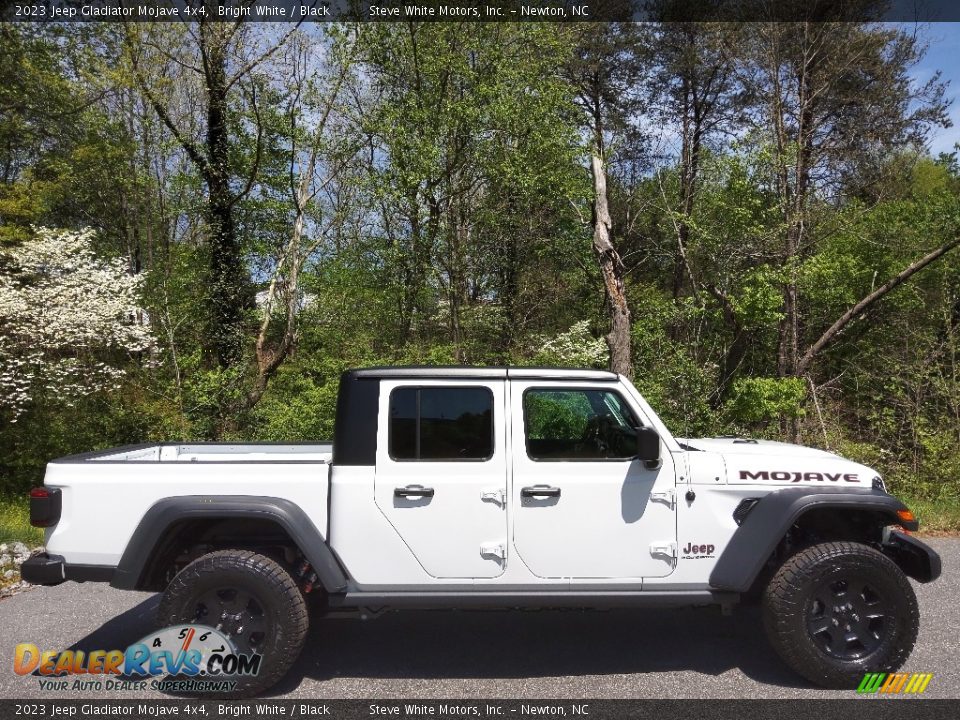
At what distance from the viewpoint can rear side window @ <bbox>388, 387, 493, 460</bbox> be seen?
414 cm

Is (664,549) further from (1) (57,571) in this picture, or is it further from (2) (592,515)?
(1) (57,571)

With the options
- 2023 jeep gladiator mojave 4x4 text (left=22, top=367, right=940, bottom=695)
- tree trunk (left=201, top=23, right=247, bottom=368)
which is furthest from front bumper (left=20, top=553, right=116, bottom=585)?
tree trunk (left=201, top=23, right=247, bottom=368)

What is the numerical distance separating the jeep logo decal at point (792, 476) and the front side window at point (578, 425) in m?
0.66

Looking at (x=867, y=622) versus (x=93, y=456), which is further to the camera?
(x=93, y=456)

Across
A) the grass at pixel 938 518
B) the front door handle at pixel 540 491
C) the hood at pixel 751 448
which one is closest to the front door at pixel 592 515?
the front door handle at pixel 540 491

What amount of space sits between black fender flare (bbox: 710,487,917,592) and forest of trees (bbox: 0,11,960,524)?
7.60 meters

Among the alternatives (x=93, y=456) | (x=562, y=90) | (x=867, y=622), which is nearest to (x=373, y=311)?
(x=562, y=90)

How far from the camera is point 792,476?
412 centimetres

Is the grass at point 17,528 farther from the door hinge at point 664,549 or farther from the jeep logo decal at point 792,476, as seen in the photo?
the jeep logo decal at point 792,476

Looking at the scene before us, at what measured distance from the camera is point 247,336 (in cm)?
1583

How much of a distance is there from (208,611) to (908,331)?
15.4 metres

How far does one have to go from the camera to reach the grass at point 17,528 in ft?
25.1

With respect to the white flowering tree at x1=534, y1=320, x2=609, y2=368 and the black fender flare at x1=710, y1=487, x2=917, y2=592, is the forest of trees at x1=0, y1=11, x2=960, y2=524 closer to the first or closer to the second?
the white flowering tree at x1=534, y1=320, x2=609, y2=368

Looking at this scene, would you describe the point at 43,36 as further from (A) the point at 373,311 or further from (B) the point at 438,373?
(B) the point at 438,373
